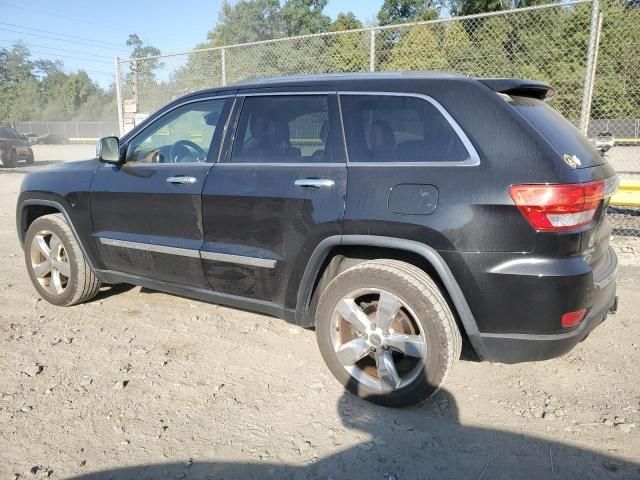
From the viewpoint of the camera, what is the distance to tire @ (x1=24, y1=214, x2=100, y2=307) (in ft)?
13.8

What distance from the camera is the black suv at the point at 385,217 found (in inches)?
97.2

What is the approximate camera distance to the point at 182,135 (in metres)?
3.92

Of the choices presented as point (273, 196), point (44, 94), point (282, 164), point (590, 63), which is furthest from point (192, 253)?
point (44, 94)

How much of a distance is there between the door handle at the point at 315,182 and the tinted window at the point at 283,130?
0.47 feet

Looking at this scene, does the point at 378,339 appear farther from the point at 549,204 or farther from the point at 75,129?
the point at 75,129

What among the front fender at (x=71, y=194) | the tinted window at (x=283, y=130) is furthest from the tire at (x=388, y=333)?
the front fender at (x=71, y=194)

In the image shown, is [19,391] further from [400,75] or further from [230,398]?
[400,75]

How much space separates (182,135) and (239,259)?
126 cm

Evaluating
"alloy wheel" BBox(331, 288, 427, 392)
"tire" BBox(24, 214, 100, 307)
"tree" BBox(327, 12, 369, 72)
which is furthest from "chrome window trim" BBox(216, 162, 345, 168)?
"tree" BBox(327, 12, 369, 72)

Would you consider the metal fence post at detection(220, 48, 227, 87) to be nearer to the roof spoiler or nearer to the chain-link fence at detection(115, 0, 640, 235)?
the chain-link fence at detection(115, 0, 640, 235)

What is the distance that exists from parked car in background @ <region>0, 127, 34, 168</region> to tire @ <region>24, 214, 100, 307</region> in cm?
1564

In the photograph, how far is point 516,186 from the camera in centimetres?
244

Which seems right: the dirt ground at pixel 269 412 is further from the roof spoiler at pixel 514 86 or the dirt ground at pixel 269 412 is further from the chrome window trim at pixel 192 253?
the roof spoiler at pixel 514 86

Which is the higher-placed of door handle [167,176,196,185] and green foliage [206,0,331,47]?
green foliage [206,0,331,47]
